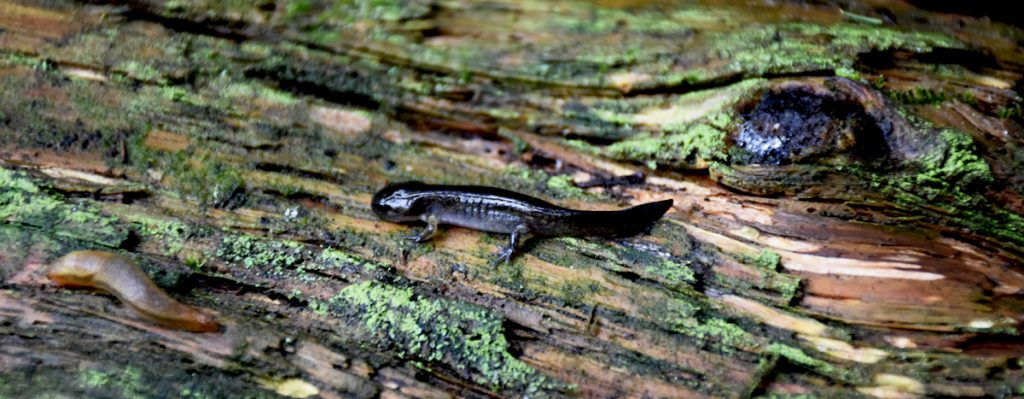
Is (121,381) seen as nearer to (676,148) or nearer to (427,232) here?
(427,232)

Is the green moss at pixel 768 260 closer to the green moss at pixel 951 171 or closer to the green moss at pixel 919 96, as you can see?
the green moss at pixel 951 171

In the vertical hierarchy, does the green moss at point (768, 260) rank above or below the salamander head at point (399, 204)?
above

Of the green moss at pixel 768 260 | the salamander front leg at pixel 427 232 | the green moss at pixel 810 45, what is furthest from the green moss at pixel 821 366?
the salamander front leg at pixel 427 232

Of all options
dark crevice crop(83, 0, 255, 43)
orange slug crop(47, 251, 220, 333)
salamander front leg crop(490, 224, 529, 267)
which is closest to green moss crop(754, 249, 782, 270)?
salamander front leg crop(490, 224, 529, 267)

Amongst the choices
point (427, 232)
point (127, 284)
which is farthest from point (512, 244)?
point (127, 284)

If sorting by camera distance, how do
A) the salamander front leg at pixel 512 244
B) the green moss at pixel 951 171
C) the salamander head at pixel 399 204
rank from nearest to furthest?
1. the green moss at pixel 951 171
2. the salamander front leg at pixel 512 244
3. the salamander head at pixel 399 204

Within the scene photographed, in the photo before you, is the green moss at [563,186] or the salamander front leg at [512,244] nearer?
the salamander front leg at [512,244]

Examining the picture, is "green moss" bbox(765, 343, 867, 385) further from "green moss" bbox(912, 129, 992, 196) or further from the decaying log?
A: "green moss" bbox(912, 129, 992, 196)
